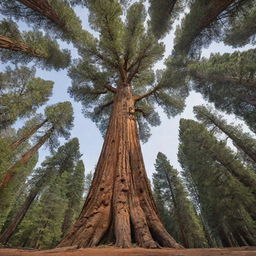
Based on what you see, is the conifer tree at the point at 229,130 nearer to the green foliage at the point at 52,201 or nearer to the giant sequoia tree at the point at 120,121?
the giant sequoia tree at the point at 120,121

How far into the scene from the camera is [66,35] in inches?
286

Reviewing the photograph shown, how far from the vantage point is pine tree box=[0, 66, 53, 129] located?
31.0 ft

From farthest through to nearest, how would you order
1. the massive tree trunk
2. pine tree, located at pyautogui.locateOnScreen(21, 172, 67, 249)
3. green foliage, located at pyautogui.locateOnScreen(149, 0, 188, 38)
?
pine tree, located at pyautogui.locateOnScreen(21, 172, 67, 249) < green foliage, located at pyautogui.locateOnScreen(149, 0, 188, 38) < the massive tree trunk

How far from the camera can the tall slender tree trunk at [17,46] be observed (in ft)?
20.5

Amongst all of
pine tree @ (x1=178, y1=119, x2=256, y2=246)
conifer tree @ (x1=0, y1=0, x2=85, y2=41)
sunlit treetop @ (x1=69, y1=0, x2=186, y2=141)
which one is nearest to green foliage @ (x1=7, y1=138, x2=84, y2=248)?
sunlit treetop @ (x1=69, y1=0, x2=186, y2=141)

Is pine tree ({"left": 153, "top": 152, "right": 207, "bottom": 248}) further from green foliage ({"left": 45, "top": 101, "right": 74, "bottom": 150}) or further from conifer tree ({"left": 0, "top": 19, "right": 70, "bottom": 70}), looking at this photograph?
conifer tree ({"left": 0, "top": 19, "right": 70, "bottom": 70})

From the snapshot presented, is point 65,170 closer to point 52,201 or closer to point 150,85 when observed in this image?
point 52,201

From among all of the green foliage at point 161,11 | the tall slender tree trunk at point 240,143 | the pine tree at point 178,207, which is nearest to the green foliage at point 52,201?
the pine tree at point 178,207

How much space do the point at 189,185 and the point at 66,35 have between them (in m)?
21.9

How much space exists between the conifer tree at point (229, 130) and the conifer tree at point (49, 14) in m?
12.8

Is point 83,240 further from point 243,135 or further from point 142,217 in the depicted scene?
point 243,135

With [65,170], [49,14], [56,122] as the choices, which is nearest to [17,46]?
[49,14]

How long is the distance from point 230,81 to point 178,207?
13.8 m

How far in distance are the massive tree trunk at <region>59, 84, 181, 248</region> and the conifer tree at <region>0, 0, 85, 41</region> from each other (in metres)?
5.76
